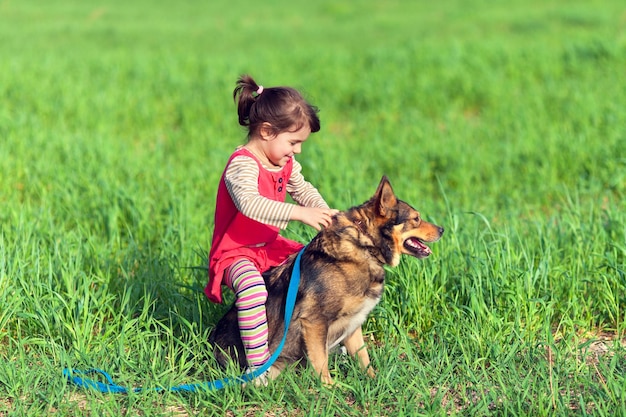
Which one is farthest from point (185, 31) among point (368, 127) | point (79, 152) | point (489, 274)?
point (489, 274)

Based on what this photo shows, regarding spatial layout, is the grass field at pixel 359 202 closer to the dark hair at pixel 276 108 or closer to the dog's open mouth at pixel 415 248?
the dog's open mouth at pixel 415 248

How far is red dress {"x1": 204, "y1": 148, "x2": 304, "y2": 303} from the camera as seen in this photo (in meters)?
3.34

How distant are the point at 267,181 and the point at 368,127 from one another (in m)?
5.95

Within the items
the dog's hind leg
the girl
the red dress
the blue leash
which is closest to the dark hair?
the girl

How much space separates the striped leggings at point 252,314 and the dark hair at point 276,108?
66 centimetres

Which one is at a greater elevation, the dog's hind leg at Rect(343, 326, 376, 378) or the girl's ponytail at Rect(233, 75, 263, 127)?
the girl's ponytail at Rect(233, 75, 263, 127)

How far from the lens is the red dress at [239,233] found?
10.9 feet

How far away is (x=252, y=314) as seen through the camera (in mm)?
3207

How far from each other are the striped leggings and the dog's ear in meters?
0.61

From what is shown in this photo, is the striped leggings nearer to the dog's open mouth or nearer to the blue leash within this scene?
the blue leash

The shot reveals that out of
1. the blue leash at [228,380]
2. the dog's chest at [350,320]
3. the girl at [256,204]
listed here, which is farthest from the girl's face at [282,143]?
the dog's chest at [350,320]

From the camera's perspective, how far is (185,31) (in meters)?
21.3

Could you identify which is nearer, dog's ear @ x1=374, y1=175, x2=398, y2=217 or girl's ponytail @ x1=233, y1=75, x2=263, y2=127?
dog's ear @ x1=374, y1=175, x2=398, y2=217

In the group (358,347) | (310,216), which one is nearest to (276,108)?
(310,216)
